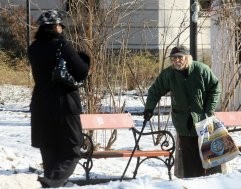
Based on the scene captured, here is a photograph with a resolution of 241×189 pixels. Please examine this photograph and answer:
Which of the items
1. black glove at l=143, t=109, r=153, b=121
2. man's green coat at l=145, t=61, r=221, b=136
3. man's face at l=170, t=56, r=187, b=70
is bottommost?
black glove at l=143, t=109, r=153, b=121

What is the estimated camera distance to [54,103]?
253 inches

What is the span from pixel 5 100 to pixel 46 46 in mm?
16003

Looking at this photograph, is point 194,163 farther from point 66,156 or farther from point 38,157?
point 38,157

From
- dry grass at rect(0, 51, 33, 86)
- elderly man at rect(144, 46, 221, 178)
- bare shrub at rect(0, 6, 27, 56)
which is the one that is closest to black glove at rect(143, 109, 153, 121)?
elderly man at rect(144, 46, 221, 178)

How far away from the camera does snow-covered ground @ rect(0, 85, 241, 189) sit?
16.3ft

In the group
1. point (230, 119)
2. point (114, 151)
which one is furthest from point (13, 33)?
point (114, 151)

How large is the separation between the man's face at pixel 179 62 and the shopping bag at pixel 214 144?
22.4 inches

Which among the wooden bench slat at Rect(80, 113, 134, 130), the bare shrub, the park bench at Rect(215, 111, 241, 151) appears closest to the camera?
the wooden bench slat at Rect(80, 113, 134, 130)

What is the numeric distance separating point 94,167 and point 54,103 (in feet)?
9.60

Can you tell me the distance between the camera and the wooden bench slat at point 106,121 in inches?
344

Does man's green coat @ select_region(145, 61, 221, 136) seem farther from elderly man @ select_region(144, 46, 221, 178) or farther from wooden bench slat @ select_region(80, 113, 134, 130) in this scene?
wooden bench slat @ select_region(80, 113, 134, 130)

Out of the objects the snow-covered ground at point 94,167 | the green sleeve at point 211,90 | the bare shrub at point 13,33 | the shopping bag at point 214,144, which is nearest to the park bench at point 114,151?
the snow-covered ground at point 94,167

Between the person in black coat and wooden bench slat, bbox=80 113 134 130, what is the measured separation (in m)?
2.17

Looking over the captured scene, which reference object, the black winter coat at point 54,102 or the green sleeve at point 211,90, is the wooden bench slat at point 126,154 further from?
the black winter coat at point 54,102
